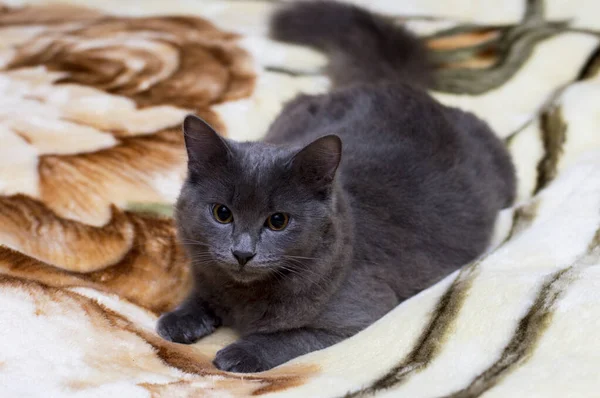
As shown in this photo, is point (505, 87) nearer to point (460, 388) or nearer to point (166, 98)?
point (166, 98)

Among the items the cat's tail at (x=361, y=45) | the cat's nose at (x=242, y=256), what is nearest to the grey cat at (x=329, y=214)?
the cat's nose at (x=242, y=256)

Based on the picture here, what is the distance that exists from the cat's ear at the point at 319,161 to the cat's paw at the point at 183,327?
403mm

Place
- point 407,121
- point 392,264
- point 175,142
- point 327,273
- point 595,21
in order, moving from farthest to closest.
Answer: point 595,21 < point 175,142 < point 407,121 < point 392,264 < point 327,273

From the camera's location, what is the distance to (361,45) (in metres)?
2.48

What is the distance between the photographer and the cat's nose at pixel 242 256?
140cm

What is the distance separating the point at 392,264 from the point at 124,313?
2.03ft

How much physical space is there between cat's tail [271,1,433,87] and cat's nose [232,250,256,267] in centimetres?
121

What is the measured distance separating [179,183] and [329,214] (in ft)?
2.13

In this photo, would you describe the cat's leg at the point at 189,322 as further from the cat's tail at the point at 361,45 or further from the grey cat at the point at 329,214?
the cat's tail at the point at 361,45

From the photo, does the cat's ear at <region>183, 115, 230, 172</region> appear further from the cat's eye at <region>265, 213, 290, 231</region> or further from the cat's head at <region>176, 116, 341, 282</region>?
the cat's eye at <region>265, 213, 290, 231</region>

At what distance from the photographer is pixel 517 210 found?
2018 millimetres

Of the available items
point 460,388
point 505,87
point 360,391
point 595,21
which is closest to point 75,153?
point 360,391

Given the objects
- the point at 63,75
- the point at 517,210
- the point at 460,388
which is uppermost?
the point at 460,388

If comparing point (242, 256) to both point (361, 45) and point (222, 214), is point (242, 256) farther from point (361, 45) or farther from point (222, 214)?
point (361, 45)
